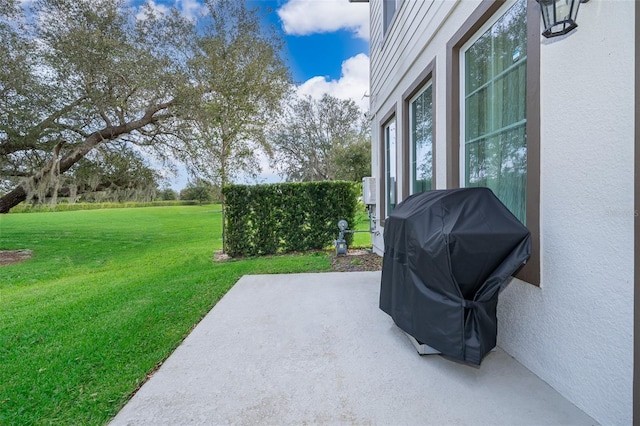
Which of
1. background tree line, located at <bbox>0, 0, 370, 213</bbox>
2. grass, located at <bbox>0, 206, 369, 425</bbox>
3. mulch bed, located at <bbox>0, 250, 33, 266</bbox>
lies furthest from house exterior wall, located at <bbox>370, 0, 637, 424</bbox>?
mulch bed, located at <bbox>0, 250, 33, 266</bbox>

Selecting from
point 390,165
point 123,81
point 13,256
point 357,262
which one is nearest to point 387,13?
point 390,165

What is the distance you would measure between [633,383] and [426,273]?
3.27 ft

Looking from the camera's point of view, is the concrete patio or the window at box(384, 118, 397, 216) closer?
the concrete patio

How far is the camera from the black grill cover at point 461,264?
5.75ft

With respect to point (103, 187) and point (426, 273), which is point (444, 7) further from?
point (103, 187)

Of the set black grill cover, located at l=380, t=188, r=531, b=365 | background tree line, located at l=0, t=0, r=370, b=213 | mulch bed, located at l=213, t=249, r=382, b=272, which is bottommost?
mulch bed, located at l=213, t=249, r=382, b=272

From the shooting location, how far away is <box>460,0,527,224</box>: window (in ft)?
7.07

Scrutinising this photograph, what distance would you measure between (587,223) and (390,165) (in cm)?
405

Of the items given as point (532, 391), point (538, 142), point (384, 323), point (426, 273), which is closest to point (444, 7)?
point (538, 142)

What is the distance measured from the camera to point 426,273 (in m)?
Answer: 1.89

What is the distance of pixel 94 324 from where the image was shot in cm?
309

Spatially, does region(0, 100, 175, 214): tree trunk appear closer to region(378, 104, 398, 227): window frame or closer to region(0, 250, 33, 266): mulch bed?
region(0, 250, 33, 266): mulch bed

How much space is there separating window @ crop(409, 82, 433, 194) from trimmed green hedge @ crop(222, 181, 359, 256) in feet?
8.56

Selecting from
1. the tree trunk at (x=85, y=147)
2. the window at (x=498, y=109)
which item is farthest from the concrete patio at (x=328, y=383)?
the tree trunk at (x=85, y=147)
